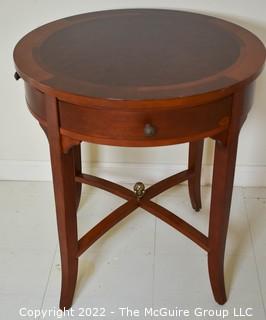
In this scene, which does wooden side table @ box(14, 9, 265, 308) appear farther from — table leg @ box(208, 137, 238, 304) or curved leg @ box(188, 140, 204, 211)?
curved leg @ box(188, 140, 204, 211)

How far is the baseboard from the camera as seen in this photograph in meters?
1.61

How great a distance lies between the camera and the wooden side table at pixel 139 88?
0.83 m

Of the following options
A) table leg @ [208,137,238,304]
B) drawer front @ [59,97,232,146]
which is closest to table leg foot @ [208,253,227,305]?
table leg @ [208,137,238,304]

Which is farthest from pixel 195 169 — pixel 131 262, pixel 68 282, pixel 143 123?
pixel 143 123

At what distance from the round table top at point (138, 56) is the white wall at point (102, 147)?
6.8 inches

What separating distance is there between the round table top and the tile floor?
628 millimetres

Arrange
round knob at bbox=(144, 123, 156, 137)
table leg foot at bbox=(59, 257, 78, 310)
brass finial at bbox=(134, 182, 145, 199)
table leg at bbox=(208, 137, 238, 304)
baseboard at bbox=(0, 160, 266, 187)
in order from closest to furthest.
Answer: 1. round knob at bbox=(144, 123, 156, 137)
2. table leg at bbox=(208, 137, 238, 304)
3. table leg foot at bbox=(59, 257, 78, 310)
4. brass finial at bbox=(134, 182, 145, 199)
5. baseboard at bbox=(0, 160, 266, 187)

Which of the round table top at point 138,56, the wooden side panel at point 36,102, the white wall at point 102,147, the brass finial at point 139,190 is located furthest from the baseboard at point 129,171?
the wooden side panel at point 36,102

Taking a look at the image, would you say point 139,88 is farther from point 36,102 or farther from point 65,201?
point 65,201

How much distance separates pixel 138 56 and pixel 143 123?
0.63ft

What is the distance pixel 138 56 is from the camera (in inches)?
37.8

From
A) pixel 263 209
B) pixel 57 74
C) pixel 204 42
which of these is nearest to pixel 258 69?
pixel 204 42

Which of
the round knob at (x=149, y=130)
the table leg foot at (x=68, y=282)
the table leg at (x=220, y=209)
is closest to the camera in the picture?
the round knob at (x=149, y=130)

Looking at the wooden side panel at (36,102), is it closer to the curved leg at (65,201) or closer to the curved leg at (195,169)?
the curved leg at (65,201)
